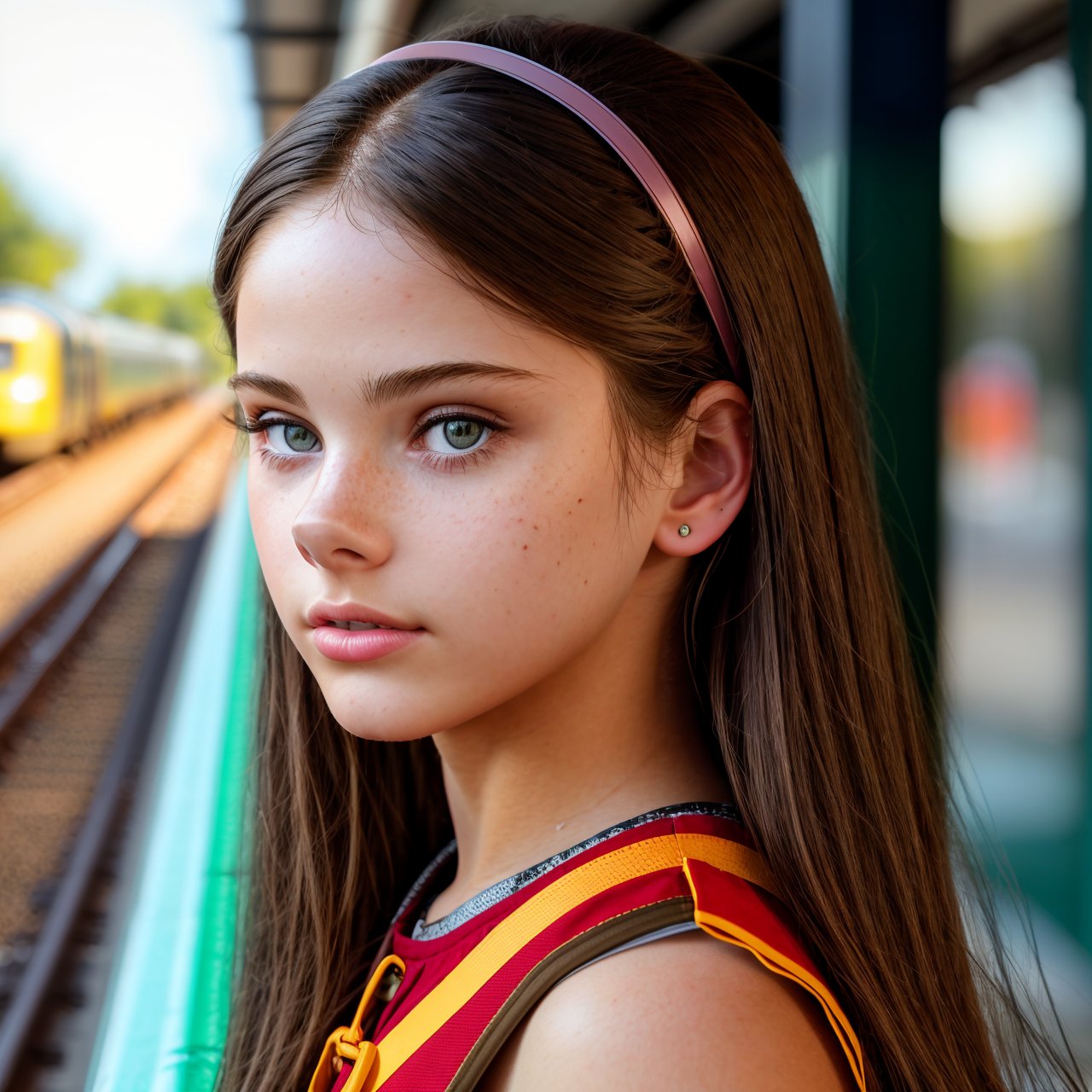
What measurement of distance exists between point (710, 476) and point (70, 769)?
290 inches

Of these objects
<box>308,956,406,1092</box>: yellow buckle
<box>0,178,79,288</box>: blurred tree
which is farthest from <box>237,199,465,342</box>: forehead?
<box>0,178,79,288</box>: blurred tree

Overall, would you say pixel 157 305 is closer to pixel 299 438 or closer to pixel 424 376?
pixel 299 438

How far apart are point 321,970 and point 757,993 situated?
78 centimetres

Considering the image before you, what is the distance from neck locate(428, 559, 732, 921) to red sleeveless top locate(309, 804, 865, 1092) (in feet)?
0.14

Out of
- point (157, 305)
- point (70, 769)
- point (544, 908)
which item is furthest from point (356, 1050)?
point (157, 305)

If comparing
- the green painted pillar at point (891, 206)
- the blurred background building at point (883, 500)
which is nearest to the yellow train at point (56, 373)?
the blurred background building at point (883, 500)

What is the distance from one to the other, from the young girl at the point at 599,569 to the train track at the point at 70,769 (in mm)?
3914

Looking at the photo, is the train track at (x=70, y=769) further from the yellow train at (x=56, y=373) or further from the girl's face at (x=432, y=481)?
the girl's face at (x=432, y=481)

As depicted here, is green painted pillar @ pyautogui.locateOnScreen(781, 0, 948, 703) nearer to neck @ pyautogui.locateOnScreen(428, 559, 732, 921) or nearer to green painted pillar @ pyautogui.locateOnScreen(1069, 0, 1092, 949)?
green painted pillar @ pyautogui.locateOnScreen(1069, 0, 1092, 949)

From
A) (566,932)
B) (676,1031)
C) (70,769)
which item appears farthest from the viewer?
(70,769)

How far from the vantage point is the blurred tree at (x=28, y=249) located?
1385 inches

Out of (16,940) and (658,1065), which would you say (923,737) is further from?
(16,940)

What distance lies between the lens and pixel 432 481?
3.53ft

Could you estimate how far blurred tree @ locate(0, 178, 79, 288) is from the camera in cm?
3519
